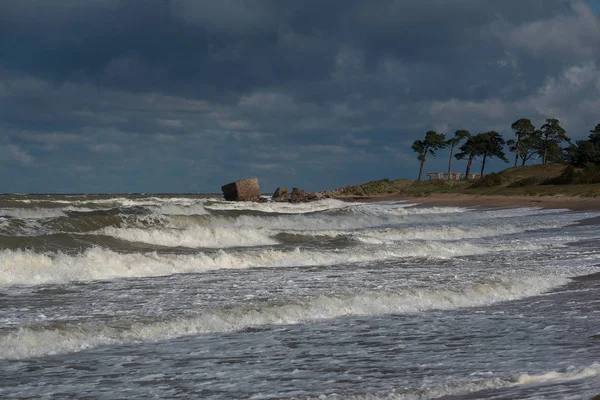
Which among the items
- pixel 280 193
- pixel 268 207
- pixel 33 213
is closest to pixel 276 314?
pixel 33 213

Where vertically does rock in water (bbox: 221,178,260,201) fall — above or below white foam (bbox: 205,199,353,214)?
above

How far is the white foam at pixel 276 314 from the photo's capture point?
7.77 meters

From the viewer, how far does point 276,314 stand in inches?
367

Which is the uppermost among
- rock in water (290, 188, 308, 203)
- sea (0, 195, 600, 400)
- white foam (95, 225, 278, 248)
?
rock in water (290, 188, 308, 203)

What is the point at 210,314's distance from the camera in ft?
30.0

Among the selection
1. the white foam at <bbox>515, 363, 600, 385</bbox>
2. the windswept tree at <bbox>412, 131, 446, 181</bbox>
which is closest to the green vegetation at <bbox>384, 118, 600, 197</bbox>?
the windswept tree at <bbox>412, 131, 446, 181</bbox>

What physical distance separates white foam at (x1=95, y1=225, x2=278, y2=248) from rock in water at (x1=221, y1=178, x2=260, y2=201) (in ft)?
133

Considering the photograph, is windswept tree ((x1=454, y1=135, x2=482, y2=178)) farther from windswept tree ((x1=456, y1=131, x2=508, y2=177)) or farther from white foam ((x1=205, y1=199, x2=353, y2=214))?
white foam ((x1=205, y1=199, x2=353, y2=214))

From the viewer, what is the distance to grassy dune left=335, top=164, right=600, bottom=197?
56.1 metres

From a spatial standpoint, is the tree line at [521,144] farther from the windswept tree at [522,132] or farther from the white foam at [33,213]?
the white foam at [33,213]

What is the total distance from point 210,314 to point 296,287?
3317mm

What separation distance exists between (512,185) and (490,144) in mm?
37552

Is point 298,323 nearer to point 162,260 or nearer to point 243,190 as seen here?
point 162,260

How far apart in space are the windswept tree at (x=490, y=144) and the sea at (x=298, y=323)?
297 feet
